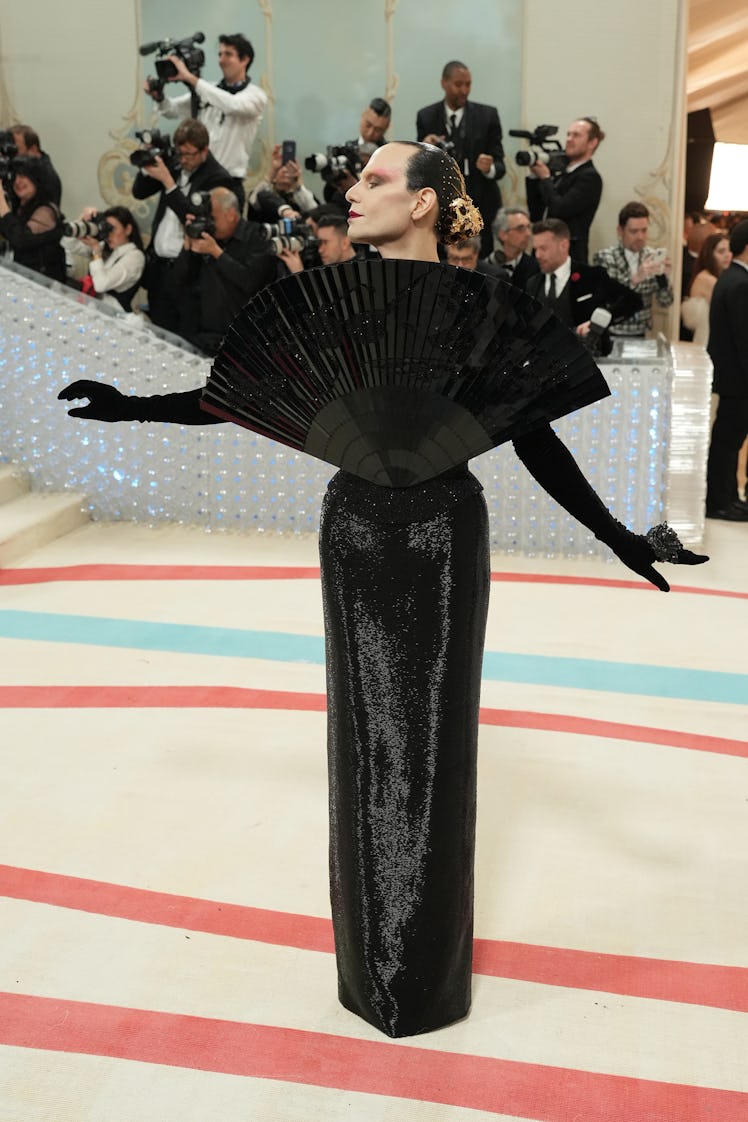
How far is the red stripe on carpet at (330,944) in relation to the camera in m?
2.34

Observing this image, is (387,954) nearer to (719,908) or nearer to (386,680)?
(386,680)

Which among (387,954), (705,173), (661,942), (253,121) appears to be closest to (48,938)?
(387,954)

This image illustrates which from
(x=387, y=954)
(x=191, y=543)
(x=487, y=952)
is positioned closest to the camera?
(x=387, y=954)

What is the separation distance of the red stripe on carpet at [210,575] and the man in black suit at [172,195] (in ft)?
5.32

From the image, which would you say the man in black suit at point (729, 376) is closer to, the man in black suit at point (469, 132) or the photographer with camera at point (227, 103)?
the man in black suit at point (469, 132)

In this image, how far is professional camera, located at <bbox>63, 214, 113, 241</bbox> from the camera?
20.4ft

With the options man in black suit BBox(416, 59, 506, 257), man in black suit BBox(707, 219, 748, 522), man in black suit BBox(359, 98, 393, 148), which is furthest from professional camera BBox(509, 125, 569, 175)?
man in black suit BBox(707, 219, 748, 522)

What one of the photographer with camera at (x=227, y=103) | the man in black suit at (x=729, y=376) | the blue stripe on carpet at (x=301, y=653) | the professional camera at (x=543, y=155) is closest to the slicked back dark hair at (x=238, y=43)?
the photographer with camera at (x=227, y=103)

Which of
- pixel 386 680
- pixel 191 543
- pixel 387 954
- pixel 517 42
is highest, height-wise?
pixel 517 42

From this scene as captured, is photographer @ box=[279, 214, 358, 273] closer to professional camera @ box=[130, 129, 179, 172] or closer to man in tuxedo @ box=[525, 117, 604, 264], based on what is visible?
professional camera @ box=[130, 129, 179, 172]

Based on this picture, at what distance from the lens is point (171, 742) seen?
345cm

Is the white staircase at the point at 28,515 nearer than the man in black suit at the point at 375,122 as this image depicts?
Yes

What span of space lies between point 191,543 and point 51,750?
2227 mm

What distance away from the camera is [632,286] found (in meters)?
6.36
